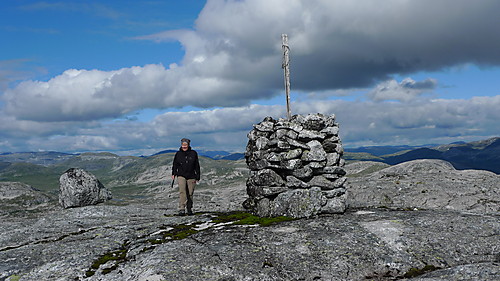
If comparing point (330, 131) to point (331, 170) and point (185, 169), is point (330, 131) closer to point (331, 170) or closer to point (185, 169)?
point (331, 170)

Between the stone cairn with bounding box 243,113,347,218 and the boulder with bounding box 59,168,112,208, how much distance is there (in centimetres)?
3732

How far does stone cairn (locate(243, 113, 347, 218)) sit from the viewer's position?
2138 cm

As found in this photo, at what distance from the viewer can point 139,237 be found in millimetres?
19422

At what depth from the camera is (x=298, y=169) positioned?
2222 centimetres

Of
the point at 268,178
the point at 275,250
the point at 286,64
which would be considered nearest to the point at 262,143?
the point at 268,178

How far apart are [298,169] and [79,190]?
4290 centimetres

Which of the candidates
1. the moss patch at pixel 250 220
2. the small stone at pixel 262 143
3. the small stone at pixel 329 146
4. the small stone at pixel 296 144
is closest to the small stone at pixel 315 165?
the small stone at pixel 296 144

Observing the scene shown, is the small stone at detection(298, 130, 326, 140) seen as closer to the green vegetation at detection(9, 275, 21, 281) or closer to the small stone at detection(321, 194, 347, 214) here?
the small stone at detection(321, 194, 347, 214)

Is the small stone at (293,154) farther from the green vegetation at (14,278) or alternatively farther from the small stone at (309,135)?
the green vegetation at (14,278)

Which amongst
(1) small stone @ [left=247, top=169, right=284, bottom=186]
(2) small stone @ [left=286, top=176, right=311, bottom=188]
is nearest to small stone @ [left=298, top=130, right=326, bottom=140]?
(2) small stone @ [left=286, top=176, right=311, bottom=188]

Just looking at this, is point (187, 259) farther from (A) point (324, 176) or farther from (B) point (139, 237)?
(A) point (324, 176)

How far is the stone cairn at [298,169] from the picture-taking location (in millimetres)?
21375

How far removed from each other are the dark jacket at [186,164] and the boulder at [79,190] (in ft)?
105

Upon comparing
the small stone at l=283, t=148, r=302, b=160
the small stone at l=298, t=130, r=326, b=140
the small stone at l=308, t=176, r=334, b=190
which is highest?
the small stone at l=298, t=130, r=326, b=140
